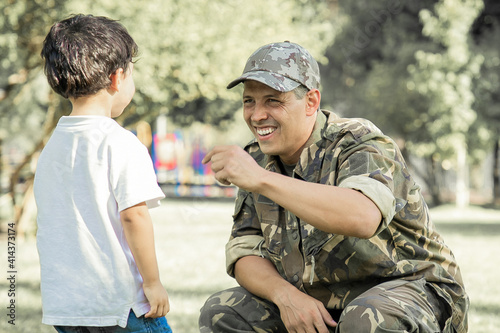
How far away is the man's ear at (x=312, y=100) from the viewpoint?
3275 millimetres

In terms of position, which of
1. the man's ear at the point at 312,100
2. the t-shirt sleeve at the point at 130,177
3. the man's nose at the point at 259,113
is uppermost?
the man's ear at the point at 312,100

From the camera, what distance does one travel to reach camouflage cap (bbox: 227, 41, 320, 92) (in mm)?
3150

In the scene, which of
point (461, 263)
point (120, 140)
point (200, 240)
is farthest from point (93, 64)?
point (200, 240)

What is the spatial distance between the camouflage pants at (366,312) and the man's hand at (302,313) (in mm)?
85

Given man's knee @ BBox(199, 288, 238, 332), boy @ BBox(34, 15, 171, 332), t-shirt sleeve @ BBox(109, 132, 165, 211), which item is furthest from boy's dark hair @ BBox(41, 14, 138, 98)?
man's knee @ BBox(199, 288, 238, 332)

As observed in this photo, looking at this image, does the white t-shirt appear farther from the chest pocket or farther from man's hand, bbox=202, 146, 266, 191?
the chest pocket

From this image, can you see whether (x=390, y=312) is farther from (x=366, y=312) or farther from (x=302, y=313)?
(x=302, y=313)

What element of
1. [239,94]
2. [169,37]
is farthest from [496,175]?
[169,37]

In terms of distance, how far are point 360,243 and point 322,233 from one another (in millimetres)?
179

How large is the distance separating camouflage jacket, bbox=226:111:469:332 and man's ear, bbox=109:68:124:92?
92cm

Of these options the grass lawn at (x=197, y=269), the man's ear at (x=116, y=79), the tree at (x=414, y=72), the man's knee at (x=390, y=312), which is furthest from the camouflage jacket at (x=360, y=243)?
the tree at (x=414, y=72)

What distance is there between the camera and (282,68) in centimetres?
318

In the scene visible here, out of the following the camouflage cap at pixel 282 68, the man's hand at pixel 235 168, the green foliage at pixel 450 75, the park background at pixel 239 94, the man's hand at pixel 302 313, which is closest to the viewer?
the man's hand at pixel 235 168

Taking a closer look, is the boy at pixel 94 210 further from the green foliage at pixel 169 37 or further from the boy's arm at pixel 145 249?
the green foliage at pixel 169 37
